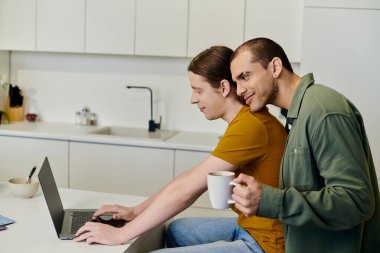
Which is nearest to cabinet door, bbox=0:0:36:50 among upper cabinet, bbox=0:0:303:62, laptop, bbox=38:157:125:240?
upper cabinet, bbox=0:0:303:62

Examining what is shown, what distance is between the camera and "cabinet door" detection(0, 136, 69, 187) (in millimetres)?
3680

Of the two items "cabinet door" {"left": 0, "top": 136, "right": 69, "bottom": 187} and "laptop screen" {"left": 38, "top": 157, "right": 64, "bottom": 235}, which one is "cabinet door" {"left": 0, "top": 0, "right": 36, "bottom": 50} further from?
"laptop screen" {"left": 38, "top": 157, "right": 64, "bottom": 235}

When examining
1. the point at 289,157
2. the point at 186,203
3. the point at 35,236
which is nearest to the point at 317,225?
the point at 289,157

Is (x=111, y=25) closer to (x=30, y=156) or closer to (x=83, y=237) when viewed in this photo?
(x=30, y=156)

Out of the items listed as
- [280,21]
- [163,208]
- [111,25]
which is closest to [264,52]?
[163,208]

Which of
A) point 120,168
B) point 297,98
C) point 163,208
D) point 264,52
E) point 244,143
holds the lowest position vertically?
point 120,168

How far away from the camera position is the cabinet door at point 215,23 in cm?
357

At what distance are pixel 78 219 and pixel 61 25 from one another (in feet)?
7.57

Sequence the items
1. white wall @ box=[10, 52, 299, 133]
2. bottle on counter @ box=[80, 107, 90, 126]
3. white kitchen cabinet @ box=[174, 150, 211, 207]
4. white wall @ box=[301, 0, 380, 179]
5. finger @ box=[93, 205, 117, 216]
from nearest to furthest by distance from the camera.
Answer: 1. finger @ box=[93, 205, 117, 216]
2. white wall @ box=[301, 0, 380, 179]
3. white kitchen cabinet @ box=[174, 150, 211, 207]
4. white wall @ box=[10, 52, 299, 133]
5. bottle on counter @ box=[80, 107, 90, 126]

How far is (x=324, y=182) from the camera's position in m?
1.51

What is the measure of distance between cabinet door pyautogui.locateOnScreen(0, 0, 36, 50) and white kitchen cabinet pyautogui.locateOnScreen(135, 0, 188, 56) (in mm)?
876

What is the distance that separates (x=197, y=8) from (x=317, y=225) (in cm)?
246

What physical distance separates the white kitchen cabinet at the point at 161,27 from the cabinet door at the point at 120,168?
764 millimetres

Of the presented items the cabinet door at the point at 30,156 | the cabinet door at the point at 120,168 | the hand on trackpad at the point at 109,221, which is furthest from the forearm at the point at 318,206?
the cabinet door at the point at 30,156
